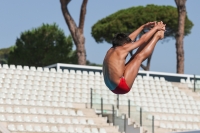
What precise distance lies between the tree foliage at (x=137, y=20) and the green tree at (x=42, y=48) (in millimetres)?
3871

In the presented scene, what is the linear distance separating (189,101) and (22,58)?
687 inches

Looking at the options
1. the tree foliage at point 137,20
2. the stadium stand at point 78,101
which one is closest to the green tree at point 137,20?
the tree foliage at point 137,20

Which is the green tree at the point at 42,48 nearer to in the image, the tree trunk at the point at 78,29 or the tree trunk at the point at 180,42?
the tree trunk at the point at 78,29

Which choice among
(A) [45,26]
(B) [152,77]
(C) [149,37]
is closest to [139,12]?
(A) [45,26]

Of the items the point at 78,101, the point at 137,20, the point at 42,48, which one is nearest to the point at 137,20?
the point at 137,20

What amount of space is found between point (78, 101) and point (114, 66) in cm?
1449

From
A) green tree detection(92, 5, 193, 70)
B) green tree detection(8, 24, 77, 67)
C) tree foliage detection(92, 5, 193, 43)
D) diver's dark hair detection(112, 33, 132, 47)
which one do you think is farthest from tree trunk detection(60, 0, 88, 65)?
diver's dark hair detection(112, 33, 132, 47)

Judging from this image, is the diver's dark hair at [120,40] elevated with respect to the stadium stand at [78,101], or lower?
elevated

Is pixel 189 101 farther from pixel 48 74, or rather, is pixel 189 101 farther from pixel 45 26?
pixel 45 26

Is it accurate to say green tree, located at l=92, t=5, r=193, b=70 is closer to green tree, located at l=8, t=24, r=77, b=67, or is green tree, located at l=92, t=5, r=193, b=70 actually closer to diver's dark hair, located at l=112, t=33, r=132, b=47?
green tree, located at l=8, t=24, r=77, b=67

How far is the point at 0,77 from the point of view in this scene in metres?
19.4

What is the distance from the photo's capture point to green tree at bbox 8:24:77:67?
3691 cm

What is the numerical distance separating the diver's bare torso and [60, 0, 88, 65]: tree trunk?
21.2m

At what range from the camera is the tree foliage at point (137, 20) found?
3928 cm
